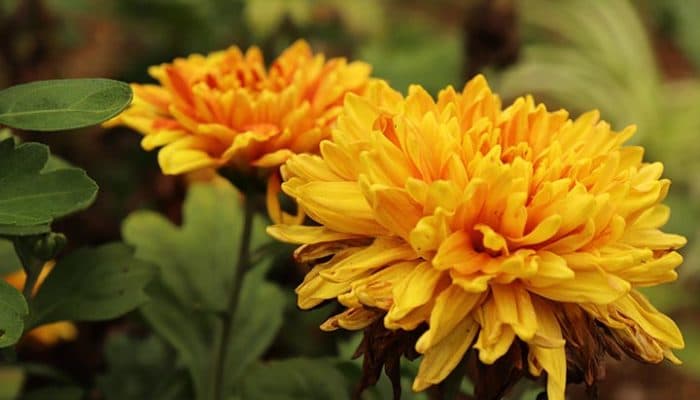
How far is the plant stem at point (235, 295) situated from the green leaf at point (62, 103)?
0.56ft

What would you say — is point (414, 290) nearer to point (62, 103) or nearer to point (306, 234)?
point (306, 234)

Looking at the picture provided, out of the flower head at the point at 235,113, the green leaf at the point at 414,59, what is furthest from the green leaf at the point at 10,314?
the green leaf at the point at 414,59

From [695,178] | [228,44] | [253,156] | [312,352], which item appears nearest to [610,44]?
[695,178]

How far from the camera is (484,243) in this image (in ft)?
1.82

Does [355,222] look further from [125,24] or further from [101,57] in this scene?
[101,57]

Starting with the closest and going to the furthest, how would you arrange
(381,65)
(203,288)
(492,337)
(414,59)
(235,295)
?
(492,337) < (235,295) < (203,288) < (381,65) < (414,59)

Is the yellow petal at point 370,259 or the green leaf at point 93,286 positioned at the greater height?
the yellow petal at point 370,259

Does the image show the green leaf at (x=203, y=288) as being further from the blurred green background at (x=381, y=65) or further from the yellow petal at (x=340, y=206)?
the yellow petal at (x=340, y=206)

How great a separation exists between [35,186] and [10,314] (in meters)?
0.08

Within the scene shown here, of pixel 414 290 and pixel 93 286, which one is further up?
pixel 414 290

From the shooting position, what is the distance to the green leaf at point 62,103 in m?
0.60

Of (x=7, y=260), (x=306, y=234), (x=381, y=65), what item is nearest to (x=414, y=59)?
(x=381, y=65)

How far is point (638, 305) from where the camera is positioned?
1.95 feet

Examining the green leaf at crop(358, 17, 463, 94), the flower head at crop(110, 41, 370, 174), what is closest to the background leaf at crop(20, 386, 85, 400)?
the flower head at crop(110, 41, 370, 174)
